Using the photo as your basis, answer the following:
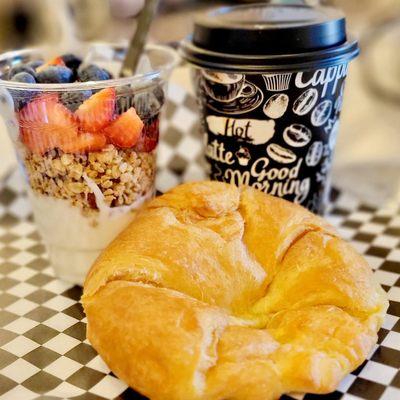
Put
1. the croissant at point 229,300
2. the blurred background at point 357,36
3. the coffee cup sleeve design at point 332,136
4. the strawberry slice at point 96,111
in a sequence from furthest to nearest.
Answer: the blurred background at point 357,36 → the coffee cup sleeve design at point 332,136 → the strawberry slice at point 96,111 → the croissant at point 229,300

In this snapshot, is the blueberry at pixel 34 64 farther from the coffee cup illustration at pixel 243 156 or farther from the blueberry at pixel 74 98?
the coffee cup illustration at pixel 243 156

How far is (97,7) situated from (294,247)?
1.00 metres

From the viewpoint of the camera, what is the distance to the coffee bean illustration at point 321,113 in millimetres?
1082

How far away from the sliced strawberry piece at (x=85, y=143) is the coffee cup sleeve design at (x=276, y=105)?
1.06ft

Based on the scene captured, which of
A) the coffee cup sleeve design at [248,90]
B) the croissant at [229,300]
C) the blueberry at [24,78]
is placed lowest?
the croissant at [229,300]

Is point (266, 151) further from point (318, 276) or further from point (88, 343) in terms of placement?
point (88, 343)

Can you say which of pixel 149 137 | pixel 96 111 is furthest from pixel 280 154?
pixel 96 111

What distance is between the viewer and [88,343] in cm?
92

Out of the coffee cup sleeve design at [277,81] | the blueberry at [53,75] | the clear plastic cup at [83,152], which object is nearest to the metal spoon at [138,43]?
the clear plastic cup at [83,152]

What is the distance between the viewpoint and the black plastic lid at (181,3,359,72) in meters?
1.00

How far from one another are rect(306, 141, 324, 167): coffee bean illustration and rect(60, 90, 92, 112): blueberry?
1.50 ft

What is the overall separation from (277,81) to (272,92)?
0.08 feet

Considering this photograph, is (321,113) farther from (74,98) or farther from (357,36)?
(74,98)

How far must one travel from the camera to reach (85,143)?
3.13 feet
